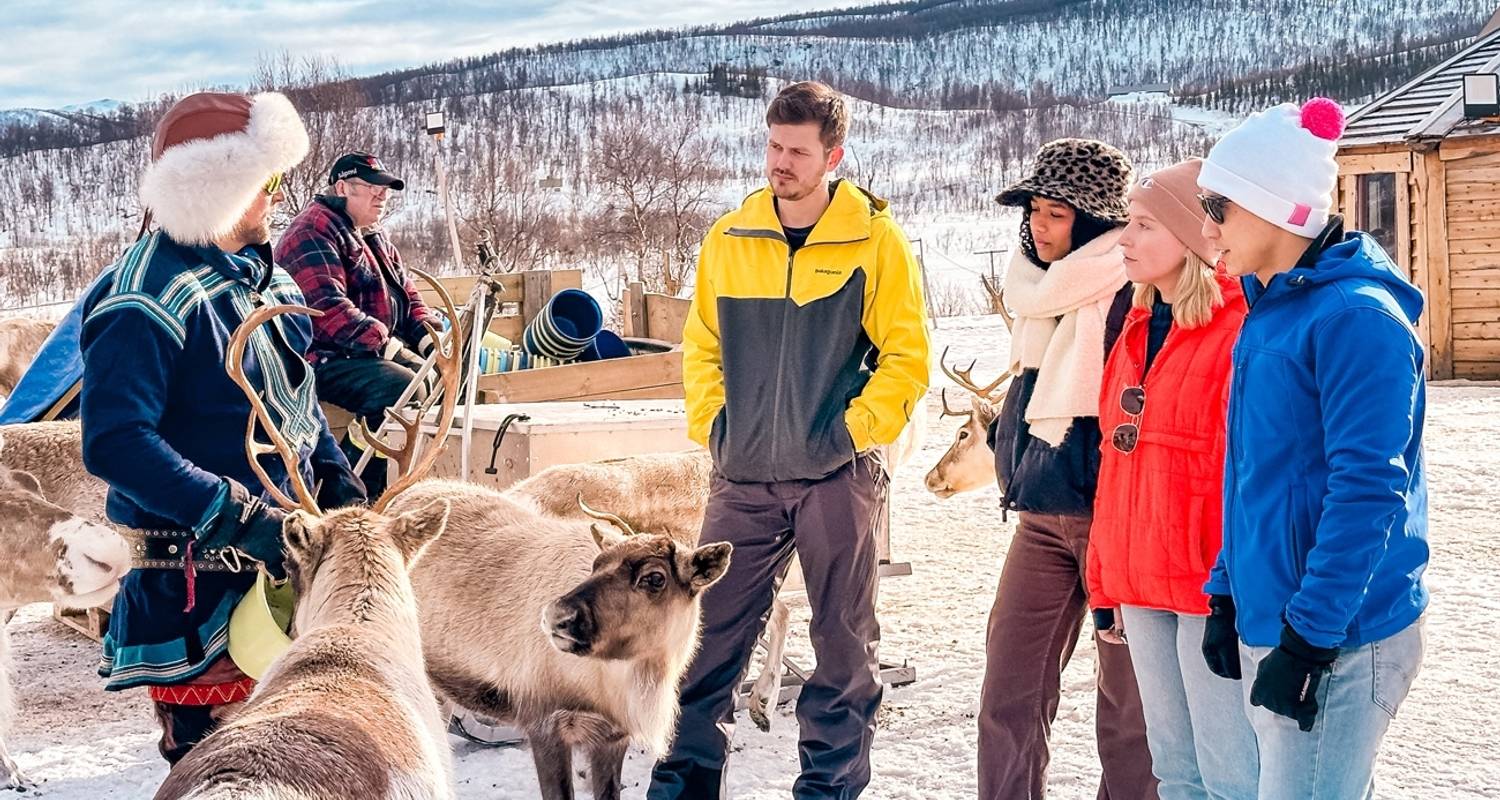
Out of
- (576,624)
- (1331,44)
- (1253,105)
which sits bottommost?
(576,624)

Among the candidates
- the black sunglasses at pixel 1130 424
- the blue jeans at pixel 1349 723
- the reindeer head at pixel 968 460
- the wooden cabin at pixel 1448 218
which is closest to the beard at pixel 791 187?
the black sunglasses at pixel 1130 424

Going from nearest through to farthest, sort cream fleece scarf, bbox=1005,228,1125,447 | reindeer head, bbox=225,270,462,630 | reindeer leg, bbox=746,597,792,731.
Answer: reindeer head, bbox=225,270,462,630
cream fleece scarf, bbox=1005,228,1125,447
reindeer leg, bbox=746,597,792,731

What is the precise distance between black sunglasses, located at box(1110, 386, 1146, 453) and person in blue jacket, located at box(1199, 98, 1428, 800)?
487 mm

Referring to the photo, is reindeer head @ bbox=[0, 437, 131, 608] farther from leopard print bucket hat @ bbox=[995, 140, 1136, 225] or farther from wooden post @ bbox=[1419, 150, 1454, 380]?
wooden post @ bbox=[1419, 150, 1454, 380]

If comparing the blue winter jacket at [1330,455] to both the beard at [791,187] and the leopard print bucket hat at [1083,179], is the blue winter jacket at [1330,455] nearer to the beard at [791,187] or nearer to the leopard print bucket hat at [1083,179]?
the leopard print bucket hat at [1083,179]

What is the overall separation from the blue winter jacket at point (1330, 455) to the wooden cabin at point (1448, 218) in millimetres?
13438

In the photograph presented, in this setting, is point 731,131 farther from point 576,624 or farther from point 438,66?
point 576,624

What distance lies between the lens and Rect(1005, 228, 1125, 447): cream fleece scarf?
3410 mm

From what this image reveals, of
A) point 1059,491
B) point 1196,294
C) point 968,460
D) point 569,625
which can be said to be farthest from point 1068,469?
point 968,460

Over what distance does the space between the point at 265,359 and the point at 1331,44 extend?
10361 centimetres

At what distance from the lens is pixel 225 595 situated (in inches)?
128

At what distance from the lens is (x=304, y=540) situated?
307 cm

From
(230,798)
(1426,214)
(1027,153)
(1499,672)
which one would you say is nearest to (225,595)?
(230,798)

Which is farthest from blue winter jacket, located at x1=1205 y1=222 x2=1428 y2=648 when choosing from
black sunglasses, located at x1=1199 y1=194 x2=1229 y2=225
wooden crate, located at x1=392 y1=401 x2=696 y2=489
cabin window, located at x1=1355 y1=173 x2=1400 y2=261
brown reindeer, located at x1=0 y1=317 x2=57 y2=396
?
cabin window, located at x1=1355 y1=173 x2=1400 y2=261
